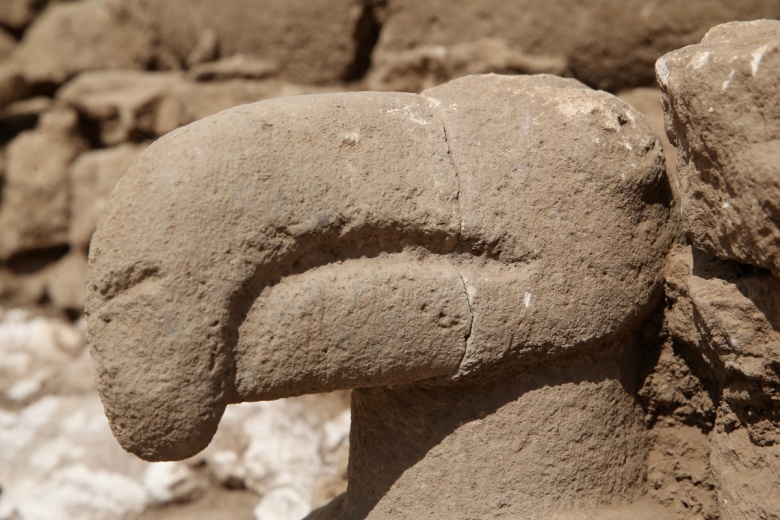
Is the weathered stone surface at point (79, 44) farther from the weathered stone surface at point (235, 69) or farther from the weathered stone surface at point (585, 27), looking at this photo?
the weathered stone surface at point (585, 27)

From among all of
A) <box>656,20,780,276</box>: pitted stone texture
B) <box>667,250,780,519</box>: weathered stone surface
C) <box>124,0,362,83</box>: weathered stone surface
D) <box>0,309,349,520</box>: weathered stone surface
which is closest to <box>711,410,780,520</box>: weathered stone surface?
<box>667,250,780,519</box>: weathered stone surface

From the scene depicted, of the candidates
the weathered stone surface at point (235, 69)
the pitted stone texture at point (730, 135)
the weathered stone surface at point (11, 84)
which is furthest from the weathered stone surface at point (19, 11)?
the pitted stone texture at point (730, 135)

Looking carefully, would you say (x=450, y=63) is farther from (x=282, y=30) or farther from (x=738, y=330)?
(x=738, y=330)

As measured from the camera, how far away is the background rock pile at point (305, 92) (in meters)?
1.19

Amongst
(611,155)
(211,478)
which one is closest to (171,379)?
(611,155)

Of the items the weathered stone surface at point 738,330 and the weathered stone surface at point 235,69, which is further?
the weathered stone surface at point 235,69

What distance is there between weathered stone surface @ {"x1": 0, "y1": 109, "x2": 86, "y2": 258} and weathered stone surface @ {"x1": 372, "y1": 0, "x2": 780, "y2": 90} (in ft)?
4.29

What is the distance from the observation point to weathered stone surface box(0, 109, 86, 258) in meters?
3.16

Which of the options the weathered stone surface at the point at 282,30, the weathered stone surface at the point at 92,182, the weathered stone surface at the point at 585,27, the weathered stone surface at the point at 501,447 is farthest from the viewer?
the weathered stone surface at the point at 92,182

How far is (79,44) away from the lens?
309 centimetres

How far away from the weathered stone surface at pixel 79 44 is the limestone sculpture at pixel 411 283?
6.39ft

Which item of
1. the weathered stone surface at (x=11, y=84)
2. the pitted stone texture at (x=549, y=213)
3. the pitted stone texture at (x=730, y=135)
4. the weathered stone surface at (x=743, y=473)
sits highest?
the pitted stone texture at (x=730, y=135)

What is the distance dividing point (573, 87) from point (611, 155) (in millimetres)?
148

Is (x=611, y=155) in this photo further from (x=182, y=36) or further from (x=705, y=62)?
(x=182, y=36)
